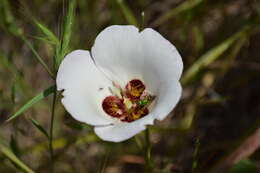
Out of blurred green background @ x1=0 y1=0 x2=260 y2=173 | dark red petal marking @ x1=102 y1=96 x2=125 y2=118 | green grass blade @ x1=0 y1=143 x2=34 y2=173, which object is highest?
green grass blade @ x1=0 y1=143 x2=34 y2=173

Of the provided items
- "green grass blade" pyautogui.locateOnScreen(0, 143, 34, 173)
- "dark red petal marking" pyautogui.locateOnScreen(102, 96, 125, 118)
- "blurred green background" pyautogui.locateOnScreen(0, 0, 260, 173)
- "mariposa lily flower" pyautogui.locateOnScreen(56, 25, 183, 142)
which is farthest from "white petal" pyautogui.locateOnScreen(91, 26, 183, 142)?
"blurred green background" pyautogui.locateOnScreen(0, 0, 260, 173)

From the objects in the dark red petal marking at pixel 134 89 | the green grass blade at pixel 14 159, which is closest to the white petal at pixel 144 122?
the dark red petal marking at pixel 134 89

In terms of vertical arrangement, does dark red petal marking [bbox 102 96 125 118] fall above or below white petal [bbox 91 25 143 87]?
below

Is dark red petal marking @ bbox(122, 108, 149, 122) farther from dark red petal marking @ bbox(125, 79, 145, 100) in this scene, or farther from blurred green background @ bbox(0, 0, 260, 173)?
blurred green background @ bbox(0, 0, 260, 173)

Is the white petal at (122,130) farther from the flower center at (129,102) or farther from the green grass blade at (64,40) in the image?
the green grass blade at (64,40)

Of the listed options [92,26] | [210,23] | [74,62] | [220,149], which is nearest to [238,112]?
[220,149]
